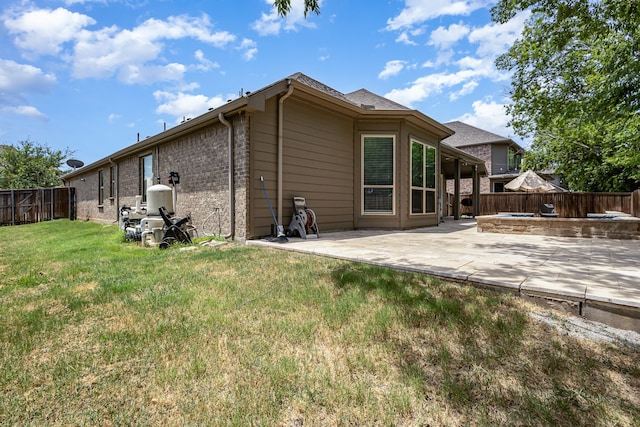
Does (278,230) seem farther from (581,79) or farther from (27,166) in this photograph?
(27,166)

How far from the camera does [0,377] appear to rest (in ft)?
5.20

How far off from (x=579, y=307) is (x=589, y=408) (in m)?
1.17

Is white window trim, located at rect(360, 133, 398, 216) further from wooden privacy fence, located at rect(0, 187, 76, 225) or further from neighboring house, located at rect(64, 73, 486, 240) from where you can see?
wooden privacy fence, located at rect(0, 187, 76, 225)

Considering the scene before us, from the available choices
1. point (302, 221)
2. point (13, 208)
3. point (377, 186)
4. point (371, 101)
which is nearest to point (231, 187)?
point (302, 221)

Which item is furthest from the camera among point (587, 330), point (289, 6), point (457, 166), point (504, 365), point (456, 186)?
point (456, 186)

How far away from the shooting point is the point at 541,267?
3.32 m

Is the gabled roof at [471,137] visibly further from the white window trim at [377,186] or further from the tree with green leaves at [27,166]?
the tree with green leaves at [27,166]

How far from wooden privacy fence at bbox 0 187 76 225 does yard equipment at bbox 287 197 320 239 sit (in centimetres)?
1685

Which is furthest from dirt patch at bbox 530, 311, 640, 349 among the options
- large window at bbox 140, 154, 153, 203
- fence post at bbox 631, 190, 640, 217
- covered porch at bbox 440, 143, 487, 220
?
large window at bbox 140, 154, 153, 203

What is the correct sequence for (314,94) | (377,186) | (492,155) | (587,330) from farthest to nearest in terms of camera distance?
(492,155)
(377,186)
(314,94)
(587,330)

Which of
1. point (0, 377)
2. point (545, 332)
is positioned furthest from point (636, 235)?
point (0, 377)

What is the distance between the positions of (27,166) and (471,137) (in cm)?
3548

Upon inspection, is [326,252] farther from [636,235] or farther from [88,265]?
[636,235]

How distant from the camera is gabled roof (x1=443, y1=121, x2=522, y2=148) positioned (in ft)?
72.8
